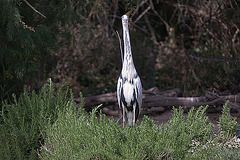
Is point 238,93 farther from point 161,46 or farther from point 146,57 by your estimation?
point 161,46

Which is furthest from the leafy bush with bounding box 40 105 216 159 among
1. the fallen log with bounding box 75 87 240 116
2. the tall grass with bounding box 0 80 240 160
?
the fallen log with bounding box 75 87 240 116

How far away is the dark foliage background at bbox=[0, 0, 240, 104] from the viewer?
14.9 ft

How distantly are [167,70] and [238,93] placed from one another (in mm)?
3133

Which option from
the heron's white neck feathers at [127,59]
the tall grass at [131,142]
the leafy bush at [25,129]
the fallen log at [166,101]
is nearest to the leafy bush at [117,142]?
the tall grass at [131,142]

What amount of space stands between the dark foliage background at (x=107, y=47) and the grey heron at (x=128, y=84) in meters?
0.98

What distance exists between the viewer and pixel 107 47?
26.1ft

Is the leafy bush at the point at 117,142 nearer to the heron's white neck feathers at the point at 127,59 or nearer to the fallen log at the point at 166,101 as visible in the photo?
the heron's white neck feathers at the point at 127,59

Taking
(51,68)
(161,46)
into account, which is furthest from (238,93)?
(51,68)

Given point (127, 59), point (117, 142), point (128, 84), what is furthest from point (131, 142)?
point (127, 59)

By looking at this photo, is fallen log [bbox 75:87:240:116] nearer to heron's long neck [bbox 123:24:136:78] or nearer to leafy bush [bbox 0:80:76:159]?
leafy bush [bbox 0:80:76:159]

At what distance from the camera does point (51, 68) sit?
25.2 ft

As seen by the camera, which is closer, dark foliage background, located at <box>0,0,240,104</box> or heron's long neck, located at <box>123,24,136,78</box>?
heron's long neck, located at <box>123,24,136,78</box>

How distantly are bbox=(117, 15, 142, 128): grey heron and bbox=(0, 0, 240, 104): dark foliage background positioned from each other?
979 millimetres

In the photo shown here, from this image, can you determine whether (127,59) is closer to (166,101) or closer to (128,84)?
(128,84)
